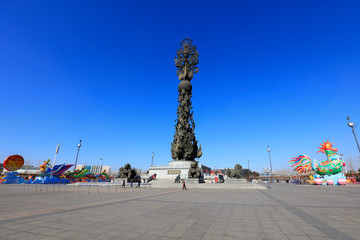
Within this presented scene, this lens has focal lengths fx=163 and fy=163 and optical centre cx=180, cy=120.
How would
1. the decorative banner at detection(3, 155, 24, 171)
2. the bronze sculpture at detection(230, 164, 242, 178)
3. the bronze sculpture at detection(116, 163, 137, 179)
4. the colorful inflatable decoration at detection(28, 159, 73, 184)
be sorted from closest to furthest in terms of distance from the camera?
the decorative banner at detection(3, 155, 24, 171)
the bronze sculpture at detection(116, 163, 137, 179)
the colorful inflatable decoration at detection(28, 159, 73, 184)
the bronze sculpture at detection(230, 164, 242, 178)

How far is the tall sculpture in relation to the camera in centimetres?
4409

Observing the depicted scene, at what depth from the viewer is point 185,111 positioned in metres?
48.0

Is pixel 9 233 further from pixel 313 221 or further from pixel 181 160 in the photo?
pixel 181 160

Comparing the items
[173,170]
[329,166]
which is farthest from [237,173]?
[329,166]

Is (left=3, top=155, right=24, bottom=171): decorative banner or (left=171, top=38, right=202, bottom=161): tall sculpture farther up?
(left=171, top=38, right=202, bottom=161): tall sculpture

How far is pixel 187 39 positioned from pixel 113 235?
60615 millimetres

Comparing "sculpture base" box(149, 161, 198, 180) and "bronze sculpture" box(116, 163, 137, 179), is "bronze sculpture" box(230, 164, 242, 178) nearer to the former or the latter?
"sculpture base" box(149, 161, 198, 180)

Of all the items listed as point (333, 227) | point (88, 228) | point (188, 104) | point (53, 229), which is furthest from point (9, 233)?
point (188, 104)

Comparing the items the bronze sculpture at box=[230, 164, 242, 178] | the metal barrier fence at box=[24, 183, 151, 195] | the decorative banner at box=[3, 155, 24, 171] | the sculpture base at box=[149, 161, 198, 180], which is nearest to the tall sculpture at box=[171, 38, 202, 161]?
the sculpture base at box=[149, 161, 198, 180]

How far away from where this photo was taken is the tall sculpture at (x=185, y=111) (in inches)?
1736

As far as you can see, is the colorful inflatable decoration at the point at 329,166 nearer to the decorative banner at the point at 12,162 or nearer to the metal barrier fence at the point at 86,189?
the metal barrier fence at the point at 86,189

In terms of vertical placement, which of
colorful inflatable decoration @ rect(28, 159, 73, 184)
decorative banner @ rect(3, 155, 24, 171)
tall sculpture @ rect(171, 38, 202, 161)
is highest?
tall sculpture @ rect(171, 38, 202, 161)

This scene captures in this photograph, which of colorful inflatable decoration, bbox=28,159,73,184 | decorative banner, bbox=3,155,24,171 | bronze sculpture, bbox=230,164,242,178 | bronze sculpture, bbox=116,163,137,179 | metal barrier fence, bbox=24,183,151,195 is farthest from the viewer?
bronze sculpture, bbox=230,164,242,178

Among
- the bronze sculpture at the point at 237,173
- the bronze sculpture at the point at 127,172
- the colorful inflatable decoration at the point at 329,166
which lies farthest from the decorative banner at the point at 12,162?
the colorful inflatable decoration at the point at 329,166
